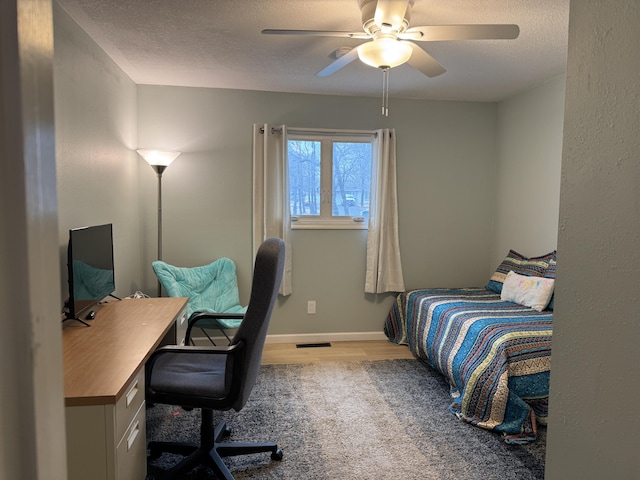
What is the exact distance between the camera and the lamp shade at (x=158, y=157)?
331 cm

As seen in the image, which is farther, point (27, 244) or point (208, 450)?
point (208, 450)

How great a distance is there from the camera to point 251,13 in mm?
2281

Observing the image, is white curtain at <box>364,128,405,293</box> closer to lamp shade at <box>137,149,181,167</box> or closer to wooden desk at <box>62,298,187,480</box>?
lamp shade at <box>137,149,181,167</box>

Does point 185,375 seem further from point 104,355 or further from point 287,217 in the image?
point 287,217

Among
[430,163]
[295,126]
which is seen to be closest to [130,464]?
[295,126]

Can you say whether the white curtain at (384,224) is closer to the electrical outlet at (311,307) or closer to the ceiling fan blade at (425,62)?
the electrical outlet at (311,307)

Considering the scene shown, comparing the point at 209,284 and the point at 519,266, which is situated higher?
the point at 519,266

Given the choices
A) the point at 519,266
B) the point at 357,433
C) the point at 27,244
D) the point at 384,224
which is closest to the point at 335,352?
the point at 384,224

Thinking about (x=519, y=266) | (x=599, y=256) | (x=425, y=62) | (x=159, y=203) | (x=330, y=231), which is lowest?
(x=519, y=266)

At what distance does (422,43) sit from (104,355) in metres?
2.40

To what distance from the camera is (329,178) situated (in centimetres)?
401

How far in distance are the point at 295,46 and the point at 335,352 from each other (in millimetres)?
2455

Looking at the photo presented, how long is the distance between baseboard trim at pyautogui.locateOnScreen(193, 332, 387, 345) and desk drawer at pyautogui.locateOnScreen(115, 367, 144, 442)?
2.20 m

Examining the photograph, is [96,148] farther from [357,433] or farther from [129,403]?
[357,433]
